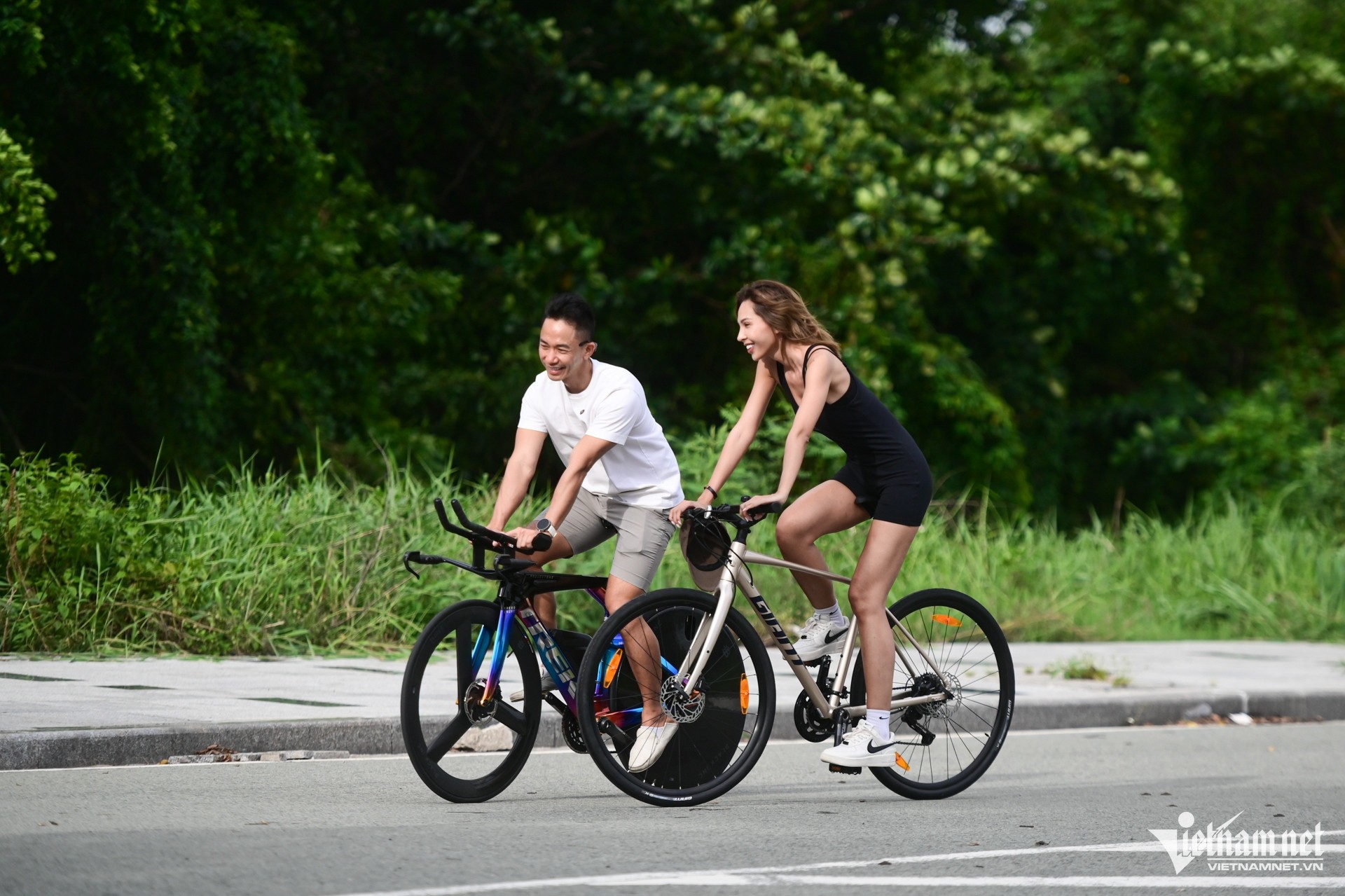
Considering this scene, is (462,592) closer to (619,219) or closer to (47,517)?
(47,517)

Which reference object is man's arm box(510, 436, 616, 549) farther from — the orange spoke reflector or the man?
the orange spoke reflector

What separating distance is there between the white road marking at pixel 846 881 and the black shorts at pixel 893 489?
145 centimetres

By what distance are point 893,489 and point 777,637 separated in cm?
70

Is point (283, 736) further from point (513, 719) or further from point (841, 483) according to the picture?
point (841, 483)

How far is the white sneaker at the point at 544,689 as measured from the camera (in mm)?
6047

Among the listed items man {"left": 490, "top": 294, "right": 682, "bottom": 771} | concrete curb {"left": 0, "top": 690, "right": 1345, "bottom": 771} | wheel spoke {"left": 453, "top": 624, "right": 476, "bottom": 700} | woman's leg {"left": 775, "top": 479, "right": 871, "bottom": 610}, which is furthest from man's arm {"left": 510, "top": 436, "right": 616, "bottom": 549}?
concrete curb {"left": 0, "top": 690, "right": 1345, "bottom": 771}

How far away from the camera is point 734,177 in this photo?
17250 millimetres

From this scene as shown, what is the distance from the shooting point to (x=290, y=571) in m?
10.1

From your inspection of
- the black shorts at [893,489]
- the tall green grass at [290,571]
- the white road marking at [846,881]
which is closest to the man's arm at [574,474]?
the black shorts at [893,489]

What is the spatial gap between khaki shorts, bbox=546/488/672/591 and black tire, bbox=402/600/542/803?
50 cm

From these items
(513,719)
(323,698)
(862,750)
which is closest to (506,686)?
(513,719)

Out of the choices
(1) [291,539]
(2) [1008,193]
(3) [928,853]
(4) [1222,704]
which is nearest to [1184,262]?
(2) [1008,193]

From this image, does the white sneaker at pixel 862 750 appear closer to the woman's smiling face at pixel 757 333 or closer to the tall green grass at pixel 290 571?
the woman's smiling face at pixel 757 333

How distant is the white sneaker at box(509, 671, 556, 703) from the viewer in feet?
19.8
